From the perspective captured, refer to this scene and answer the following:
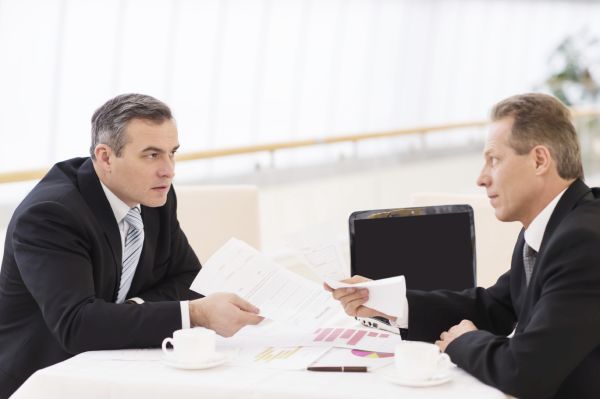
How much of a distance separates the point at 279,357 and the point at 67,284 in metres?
0.61

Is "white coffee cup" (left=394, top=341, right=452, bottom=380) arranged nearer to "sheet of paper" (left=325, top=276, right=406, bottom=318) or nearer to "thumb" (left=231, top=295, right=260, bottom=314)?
"sheet of paper" (left=325, top=276, right=406, bottom=318)

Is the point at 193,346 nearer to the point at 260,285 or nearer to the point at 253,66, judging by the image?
the point at 260,285

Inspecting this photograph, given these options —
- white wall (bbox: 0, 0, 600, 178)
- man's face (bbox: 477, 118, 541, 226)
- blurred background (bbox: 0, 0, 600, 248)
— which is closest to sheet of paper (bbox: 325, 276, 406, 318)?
man's face (bbox: 477, 118, 541, 226)

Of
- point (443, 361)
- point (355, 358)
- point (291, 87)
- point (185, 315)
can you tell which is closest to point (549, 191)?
point (443, 361)

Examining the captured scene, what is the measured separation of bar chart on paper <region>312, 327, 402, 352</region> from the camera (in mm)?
2342

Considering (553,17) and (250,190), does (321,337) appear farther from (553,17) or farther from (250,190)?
(553,17)

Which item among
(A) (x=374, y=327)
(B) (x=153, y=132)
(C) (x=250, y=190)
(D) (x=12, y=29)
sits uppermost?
(D) (x=12, y=29)

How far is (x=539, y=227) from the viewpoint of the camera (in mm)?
2230

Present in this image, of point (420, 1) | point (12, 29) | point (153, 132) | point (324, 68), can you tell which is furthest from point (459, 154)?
point (153, 132)

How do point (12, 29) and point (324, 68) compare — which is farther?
A: point (324, 68)

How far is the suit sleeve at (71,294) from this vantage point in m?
2.33

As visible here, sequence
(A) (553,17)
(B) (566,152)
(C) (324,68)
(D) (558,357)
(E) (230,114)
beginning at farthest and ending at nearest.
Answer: (A) (553,17)
(C) (324,68)
(E) (230,114)
(B) (566,152)
(D) (558,357)

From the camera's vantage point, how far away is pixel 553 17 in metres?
13.6

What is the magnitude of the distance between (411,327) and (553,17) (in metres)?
12.0
